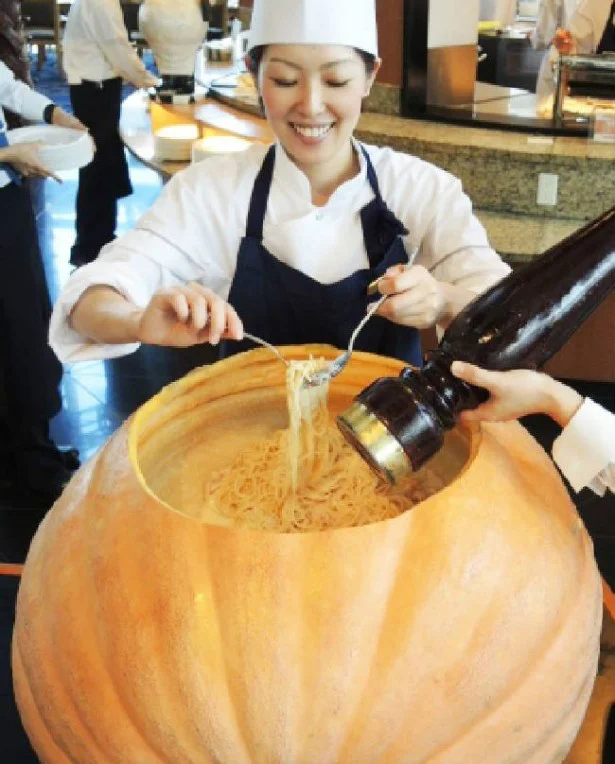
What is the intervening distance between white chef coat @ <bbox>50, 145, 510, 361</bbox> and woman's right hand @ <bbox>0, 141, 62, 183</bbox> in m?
1.29

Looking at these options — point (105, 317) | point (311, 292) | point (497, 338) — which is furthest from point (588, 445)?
point (105, 317)

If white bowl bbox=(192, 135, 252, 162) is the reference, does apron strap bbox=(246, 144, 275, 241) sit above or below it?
above

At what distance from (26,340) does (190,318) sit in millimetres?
2019

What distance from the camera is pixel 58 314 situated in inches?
55.5

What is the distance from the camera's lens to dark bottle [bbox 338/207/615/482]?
0.95 m

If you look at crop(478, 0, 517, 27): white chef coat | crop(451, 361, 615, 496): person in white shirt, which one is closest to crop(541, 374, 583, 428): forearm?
crop(451, 361, 615, 496): person in white shirt

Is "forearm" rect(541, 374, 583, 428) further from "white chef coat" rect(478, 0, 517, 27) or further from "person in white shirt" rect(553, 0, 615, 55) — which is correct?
"white chef coat" rect(478, 0, 517, 27)

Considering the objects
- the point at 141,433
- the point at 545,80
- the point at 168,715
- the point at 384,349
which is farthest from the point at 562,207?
the point at 168,715

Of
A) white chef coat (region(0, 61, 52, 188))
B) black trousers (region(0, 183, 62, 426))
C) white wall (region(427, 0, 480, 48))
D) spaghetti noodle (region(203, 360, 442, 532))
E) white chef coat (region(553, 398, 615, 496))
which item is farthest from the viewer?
white wall (region(427, 0, 480, 48))

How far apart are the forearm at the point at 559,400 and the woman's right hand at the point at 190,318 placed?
0.38m

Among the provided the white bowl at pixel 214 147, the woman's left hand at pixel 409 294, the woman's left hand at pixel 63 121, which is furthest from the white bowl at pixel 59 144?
the woman's left hand at pixel 409 294

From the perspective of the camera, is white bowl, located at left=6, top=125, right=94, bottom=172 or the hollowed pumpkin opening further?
white bowl, located at left=6, top=125, right=94, bottom=172

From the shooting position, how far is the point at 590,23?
4.62 meters

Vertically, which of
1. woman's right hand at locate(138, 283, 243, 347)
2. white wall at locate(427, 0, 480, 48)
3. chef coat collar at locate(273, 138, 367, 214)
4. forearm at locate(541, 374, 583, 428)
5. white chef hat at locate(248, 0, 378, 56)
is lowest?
forearm at locate(541, 374, 583, 428)
